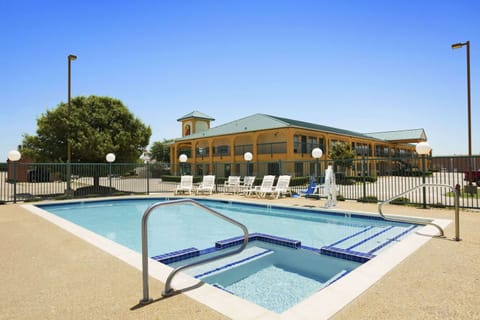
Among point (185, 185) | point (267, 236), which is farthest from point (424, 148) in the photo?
point (185, 185)

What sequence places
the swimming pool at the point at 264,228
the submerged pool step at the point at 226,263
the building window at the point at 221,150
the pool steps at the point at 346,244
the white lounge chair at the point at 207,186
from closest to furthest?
the submerged pool step at the point at 226,263 → the pool steps at the point at 346,244 → the swimming pool at the point at 264,228 → the white lounge chair at the point at 207,186 → the building window at the point at 221,150

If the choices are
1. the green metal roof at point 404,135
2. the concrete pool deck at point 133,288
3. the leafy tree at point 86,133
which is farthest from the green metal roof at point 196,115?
the concrete pool deck at point 133,288

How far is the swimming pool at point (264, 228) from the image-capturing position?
605cm

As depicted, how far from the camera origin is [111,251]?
15.2 ft

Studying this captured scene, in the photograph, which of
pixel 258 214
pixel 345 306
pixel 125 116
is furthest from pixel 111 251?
pixel 125 116

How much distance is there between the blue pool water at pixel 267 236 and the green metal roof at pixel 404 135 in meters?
36.0

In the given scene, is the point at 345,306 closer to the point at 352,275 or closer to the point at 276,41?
the point at 352,275

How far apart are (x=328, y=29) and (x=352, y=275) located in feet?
33.9

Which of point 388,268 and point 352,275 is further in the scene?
point 388,268

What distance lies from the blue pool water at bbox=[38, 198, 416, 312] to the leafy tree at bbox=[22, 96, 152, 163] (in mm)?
4429

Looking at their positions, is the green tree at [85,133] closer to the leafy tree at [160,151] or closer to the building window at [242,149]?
the building window at [242,149]

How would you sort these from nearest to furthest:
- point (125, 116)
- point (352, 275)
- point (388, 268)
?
point (352, 275) < point (388, 268) < point (125, 116)

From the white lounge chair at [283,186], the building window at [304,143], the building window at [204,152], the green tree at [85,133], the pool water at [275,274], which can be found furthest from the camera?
the building window at [204,152]

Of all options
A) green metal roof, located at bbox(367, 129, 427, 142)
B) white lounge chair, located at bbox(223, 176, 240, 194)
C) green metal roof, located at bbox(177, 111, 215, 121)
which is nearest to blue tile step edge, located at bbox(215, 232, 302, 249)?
white lounge chair, located at bbox(223, 176, 240, 194)
